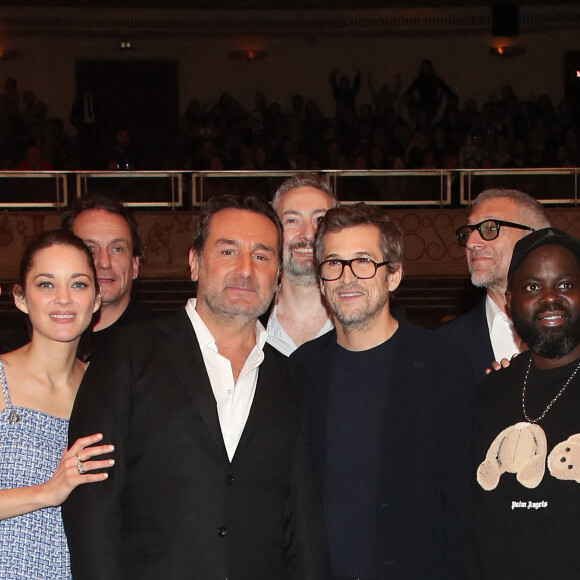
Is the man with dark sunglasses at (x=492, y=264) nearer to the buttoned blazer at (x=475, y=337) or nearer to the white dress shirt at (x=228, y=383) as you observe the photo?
the buttoned blazer at (x=475, y=337)

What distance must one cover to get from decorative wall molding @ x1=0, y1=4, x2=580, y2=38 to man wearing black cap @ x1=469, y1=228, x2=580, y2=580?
12.7m

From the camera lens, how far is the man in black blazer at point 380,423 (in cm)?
257

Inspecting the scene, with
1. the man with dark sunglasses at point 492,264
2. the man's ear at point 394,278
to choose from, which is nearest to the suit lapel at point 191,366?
the man's ear at point 394,278

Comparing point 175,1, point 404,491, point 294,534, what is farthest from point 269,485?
point 175,1

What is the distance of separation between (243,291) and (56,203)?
748 centimetres

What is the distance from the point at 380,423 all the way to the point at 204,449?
577 mm

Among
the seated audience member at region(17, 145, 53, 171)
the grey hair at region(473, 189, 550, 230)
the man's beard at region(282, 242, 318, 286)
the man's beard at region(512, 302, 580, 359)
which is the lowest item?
the man's beard at region(512, 302, 580, 359)

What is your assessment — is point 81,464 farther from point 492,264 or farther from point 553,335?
point 492,264

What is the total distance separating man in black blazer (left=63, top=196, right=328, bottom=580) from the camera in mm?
2330

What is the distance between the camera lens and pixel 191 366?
98.0 inches

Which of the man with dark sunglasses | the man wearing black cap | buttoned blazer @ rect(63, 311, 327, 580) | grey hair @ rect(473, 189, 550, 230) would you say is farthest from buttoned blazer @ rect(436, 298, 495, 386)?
A: buttoned blazer @ rect(63, 311, 327, 580)

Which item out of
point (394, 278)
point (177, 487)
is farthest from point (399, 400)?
point (177, 487)

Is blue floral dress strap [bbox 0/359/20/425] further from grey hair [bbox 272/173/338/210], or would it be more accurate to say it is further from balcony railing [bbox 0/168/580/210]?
balcony railing [bbox 0/168/580/210]

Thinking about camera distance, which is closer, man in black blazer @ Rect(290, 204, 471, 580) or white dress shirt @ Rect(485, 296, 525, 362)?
man in black blazer @ Rect(290, 204, 471, 580)
